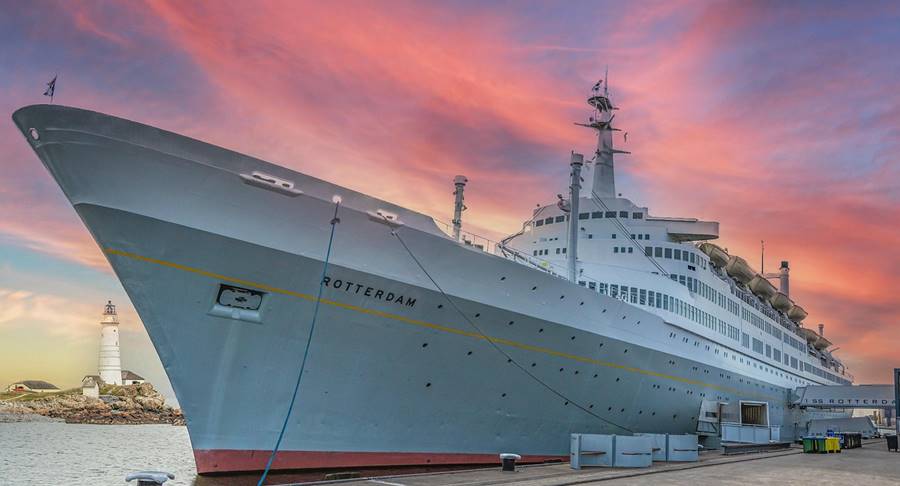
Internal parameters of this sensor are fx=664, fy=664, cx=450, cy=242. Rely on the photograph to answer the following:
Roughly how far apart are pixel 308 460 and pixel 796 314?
44608 millimetres

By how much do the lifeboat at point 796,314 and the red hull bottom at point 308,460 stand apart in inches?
1598

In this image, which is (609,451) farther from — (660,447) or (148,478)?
(148,478)

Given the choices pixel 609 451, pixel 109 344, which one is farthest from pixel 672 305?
pixel 109 344

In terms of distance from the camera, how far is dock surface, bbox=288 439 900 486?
1274 centimetres

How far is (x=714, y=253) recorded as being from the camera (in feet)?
105

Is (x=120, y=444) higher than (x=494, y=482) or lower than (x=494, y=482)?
lower

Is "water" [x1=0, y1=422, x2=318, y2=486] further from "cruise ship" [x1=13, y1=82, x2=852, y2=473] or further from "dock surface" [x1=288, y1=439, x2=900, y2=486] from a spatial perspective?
"dock surface" [x1=288, y1=439, x2=900, y2=486]

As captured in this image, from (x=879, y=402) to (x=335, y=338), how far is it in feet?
119

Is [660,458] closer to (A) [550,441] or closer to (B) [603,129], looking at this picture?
(A) [550,441]

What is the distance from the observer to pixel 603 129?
27562 millimetres

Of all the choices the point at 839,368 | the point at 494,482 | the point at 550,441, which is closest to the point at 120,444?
the point at 550,441

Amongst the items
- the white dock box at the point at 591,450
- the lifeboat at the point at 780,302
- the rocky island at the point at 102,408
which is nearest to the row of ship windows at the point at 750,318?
the lifeboat at the point at 780,302

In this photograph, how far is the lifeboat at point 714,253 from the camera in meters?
32.0

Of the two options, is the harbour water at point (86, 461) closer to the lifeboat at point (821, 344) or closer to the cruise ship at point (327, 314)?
the cruise ship at point (327, 314)
